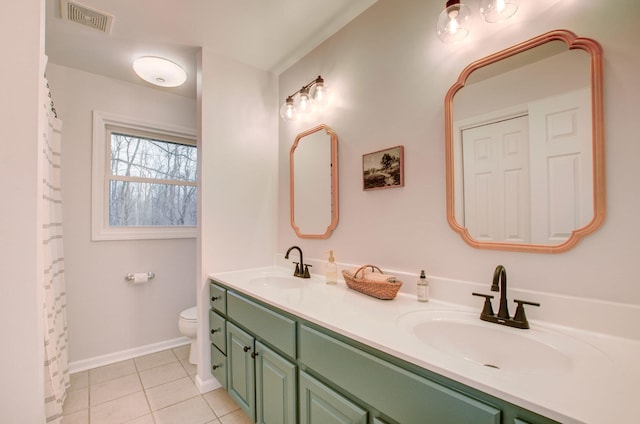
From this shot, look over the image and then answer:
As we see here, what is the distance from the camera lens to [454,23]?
3.87 feet

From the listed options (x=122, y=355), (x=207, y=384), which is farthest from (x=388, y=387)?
(x=122, y=355)

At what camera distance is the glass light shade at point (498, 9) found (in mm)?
1085

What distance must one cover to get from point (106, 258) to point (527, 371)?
9.78 ft

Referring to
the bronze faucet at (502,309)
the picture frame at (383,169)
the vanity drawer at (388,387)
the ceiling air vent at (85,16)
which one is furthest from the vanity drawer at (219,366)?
the ceiling air vent at (85,16)

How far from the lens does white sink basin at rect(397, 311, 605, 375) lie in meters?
0.85

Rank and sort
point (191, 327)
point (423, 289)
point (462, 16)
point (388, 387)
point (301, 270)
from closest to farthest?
point (388, 387), point (462, 16), point (423, 289), point (301, 270), point (191, 327)

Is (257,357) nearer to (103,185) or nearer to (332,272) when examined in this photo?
(332,272)

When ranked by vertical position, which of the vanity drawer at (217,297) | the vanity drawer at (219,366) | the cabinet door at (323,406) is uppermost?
the vanity drawer at (217,297)

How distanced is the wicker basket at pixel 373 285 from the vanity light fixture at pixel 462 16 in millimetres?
1147

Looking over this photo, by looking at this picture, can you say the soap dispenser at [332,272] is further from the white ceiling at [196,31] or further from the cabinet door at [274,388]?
the white ceiling at [196,31]

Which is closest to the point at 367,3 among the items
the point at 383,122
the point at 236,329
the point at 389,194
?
the point at 383,122

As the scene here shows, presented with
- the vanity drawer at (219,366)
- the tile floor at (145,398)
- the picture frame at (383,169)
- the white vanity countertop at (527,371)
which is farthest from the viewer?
the vanity drawer at (219,366)

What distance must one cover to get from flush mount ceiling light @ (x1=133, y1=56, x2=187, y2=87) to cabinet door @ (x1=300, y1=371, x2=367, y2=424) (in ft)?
7.77

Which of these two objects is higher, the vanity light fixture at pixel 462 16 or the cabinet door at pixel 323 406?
the vanity light fixture at pixel 462 16
